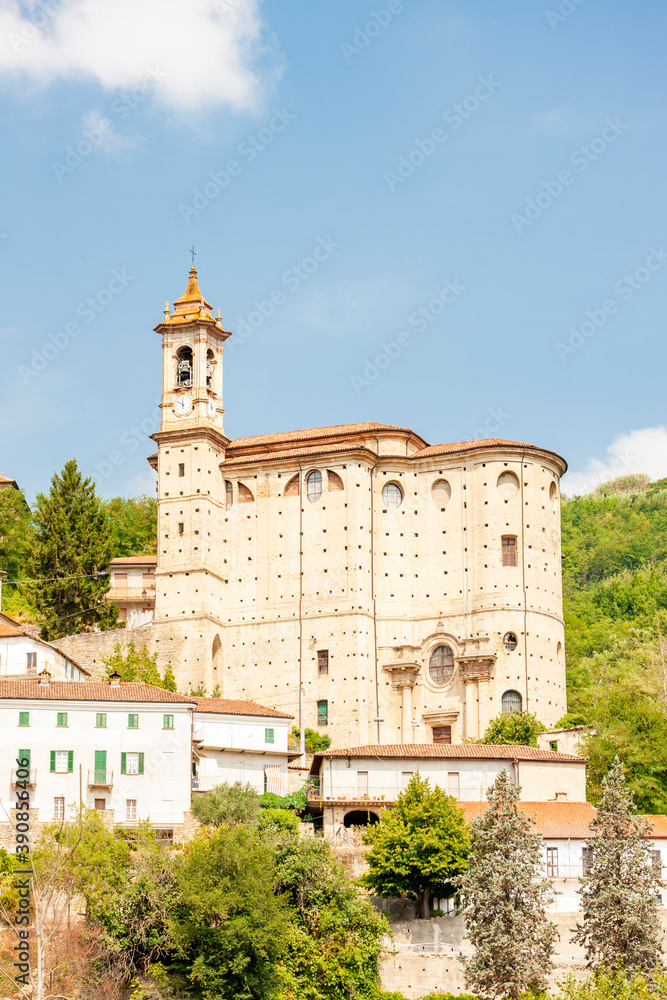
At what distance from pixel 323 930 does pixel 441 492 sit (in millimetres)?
31727

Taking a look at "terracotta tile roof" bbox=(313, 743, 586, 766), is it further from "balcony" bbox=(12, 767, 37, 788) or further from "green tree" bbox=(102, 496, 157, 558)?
"green tree" bbox=(102, 496, 157, 558)

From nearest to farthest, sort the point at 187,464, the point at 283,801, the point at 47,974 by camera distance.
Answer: the point at 47,974
the point at 283,801
the point at 187,464

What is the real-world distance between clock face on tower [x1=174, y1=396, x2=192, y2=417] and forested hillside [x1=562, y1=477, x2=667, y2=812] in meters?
24.2

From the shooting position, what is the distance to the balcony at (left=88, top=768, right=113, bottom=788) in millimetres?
51281

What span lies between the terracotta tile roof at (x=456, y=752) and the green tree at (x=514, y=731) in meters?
5.21

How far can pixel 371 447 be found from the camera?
75.2 metres

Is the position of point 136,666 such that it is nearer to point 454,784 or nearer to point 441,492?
point 441,492

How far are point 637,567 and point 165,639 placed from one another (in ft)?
223

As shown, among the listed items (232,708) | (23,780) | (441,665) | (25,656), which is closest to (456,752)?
(232,708)

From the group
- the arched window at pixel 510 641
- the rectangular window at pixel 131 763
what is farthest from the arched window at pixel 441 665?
the rectangular window at pixel 131 763

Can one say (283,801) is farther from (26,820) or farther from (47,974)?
(47,974)

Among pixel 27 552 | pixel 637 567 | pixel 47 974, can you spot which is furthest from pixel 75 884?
pixel 637 567

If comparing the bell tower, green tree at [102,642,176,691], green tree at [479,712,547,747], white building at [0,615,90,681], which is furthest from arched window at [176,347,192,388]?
green tree at [479,712,547,747]

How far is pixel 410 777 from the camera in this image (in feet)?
178
